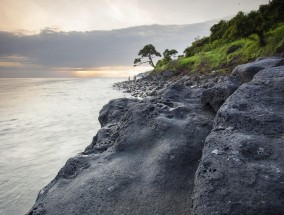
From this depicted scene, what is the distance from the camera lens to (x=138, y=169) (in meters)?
5.00

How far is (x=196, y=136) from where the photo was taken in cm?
550

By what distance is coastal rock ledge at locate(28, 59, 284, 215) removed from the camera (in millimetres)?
3047

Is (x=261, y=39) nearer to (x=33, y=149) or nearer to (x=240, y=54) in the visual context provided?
(x=240, y=54)

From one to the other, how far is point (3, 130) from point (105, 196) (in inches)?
705

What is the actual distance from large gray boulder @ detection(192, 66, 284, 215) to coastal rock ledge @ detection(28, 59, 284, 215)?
0.04ft

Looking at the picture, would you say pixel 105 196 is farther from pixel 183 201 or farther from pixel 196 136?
pixel 196 136

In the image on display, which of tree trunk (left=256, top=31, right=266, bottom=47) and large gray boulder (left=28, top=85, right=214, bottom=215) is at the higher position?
tree trunk (left=256, top=31, right=266, bottom=47)

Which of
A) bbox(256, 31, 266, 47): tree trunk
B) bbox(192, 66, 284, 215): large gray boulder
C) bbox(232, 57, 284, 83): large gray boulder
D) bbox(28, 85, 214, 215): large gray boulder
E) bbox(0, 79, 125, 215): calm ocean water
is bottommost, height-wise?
bbox(0, 79, 125, 215): calm ocean water

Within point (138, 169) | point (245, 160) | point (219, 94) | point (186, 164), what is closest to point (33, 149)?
point (138, 169)

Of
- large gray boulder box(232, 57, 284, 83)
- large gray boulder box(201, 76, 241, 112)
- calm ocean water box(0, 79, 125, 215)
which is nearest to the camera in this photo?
large gray boulder box(201, 76, 241, 112)

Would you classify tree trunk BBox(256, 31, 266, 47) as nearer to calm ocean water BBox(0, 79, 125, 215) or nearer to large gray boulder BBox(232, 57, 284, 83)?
calm ocean water BBox(0, 79, 125, 215)

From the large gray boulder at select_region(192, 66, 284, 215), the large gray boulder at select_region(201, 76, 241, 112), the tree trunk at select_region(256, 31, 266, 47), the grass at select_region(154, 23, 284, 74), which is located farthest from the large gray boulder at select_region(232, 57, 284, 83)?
the tree trunk at select_region(256, 31, 266, 47)

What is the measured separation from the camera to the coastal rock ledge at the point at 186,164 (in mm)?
3047

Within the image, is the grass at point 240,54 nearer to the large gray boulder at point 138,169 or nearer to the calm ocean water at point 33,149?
the calm ocean water at point 33,149
